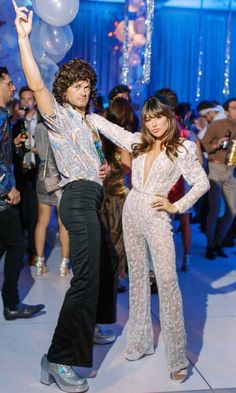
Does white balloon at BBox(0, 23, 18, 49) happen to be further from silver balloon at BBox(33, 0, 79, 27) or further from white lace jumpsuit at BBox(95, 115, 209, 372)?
white lace jumpsuit at BBox(95, 115, 209, 372)

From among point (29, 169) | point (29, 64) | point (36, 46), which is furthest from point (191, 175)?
point (36, 46)

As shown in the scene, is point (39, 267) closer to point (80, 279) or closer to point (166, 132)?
point (80, 279)

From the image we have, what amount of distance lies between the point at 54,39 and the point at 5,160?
290 centimetres

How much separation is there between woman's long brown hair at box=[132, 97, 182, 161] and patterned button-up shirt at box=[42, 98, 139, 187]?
347 mm

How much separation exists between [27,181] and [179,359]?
2949 millimetres

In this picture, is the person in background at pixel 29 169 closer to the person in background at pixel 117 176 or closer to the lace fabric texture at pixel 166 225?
the person in background at pixel 117 176

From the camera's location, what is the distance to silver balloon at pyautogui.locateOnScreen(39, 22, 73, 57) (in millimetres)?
6324

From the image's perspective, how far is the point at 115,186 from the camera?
15.0 feet

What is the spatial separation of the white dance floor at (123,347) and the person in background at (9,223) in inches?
4.1

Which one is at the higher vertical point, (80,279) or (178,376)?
(80,279)

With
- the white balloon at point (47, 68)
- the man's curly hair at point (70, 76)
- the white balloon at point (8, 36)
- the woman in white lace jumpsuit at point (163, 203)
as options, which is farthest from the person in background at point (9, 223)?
the white balloon at point (8, 36)

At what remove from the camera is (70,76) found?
3.04 meters

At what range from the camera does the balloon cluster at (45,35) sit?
16.4 ft

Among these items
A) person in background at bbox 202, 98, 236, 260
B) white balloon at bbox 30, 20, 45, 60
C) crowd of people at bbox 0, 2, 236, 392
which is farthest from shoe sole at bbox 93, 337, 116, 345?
white balloon at bbox 30, 20, 45, 60
